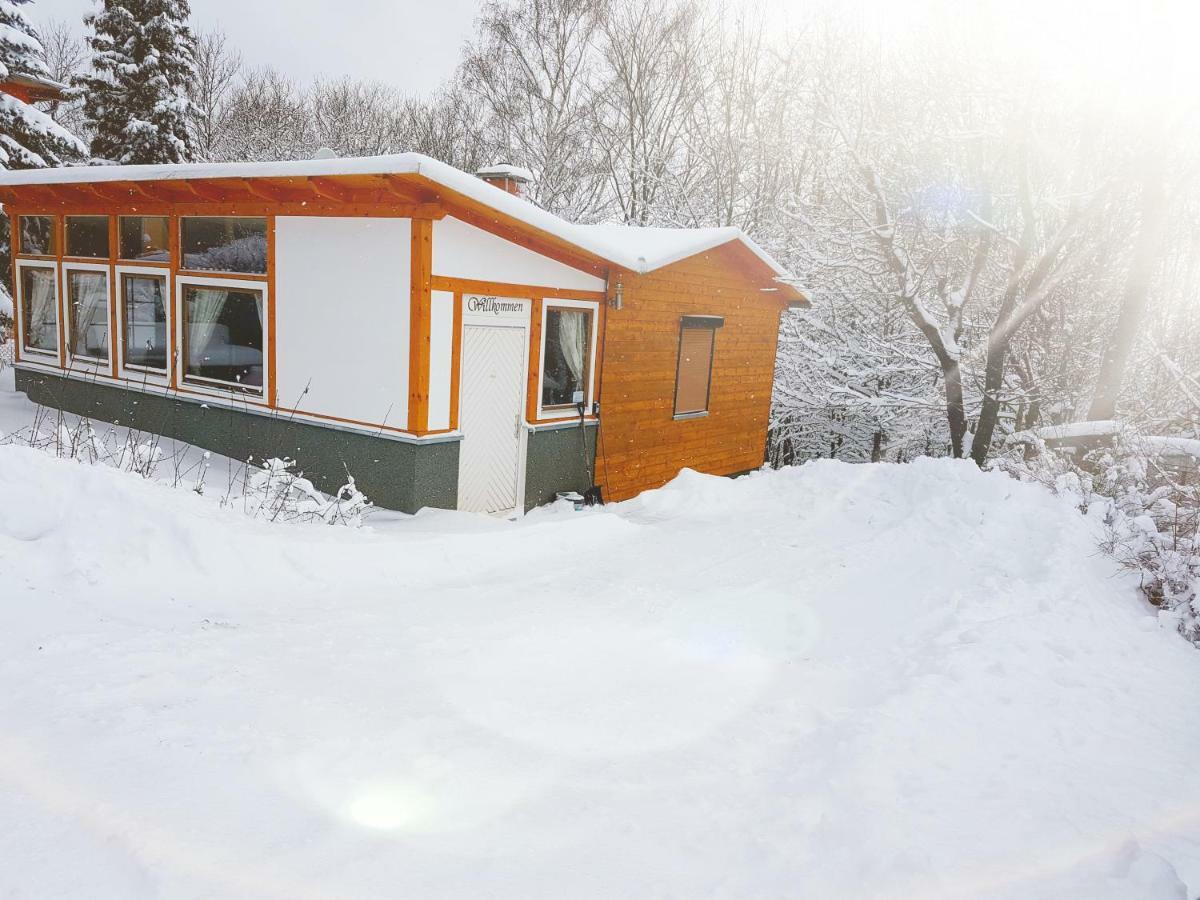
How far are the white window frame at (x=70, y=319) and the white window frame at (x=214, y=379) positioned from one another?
154 cm

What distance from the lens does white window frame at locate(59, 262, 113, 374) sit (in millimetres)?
10453

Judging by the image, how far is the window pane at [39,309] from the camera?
11.4 metres

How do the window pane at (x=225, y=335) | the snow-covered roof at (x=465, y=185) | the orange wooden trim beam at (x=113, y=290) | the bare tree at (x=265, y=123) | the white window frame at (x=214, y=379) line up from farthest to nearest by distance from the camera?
the bare tree at (x=265, y=123) → the orange wooden trim beam at (x=113, y=290) → the window pane at (x=225, y=335) → the white window frame at (x=214, y=379) → the snow-covered roof at (x=465, y=185)

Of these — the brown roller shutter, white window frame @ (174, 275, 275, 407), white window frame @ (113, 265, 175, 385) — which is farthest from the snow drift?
the brown roller shutter

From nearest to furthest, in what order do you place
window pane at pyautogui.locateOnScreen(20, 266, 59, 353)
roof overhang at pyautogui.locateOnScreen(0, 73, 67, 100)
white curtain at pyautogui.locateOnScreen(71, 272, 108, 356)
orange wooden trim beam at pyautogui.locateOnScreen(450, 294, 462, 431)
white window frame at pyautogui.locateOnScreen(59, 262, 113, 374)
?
orange wooden trim beam at pyautogui.locateOnScreen(450, 294, 462, 431), white window frame at pyautogui.locateOnScreen(59, 262, 113, 374), white curtain at pyautogui.locateOnScreen(71, 272, 108, 356), window pane at pyautogui.locateOnScreen(20, 266, 59, 353), roof overhang at pyautogui.locateOnScreen(0, 73, 67, 100)

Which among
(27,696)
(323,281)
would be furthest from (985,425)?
(27,696)

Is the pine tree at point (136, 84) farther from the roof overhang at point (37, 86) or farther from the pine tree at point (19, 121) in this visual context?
the pine tree at point (19, 121)

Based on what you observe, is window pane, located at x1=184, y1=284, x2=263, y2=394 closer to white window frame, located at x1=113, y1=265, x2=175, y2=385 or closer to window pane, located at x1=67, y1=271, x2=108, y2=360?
white window frame, located at x1=113, y1=265, x2=175, y2=385

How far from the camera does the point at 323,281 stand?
27.1 ft

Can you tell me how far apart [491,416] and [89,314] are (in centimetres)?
610

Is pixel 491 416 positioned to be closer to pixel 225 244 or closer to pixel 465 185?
pixel 465 185

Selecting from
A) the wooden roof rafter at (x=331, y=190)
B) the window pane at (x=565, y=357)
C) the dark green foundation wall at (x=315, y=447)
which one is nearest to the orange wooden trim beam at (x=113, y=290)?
the dark green foundation wall at (x=315, y=447)

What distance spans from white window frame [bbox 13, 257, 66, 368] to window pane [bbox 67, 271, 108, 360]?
0.68 feet

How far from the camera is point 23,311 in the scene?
11883 millimetres
